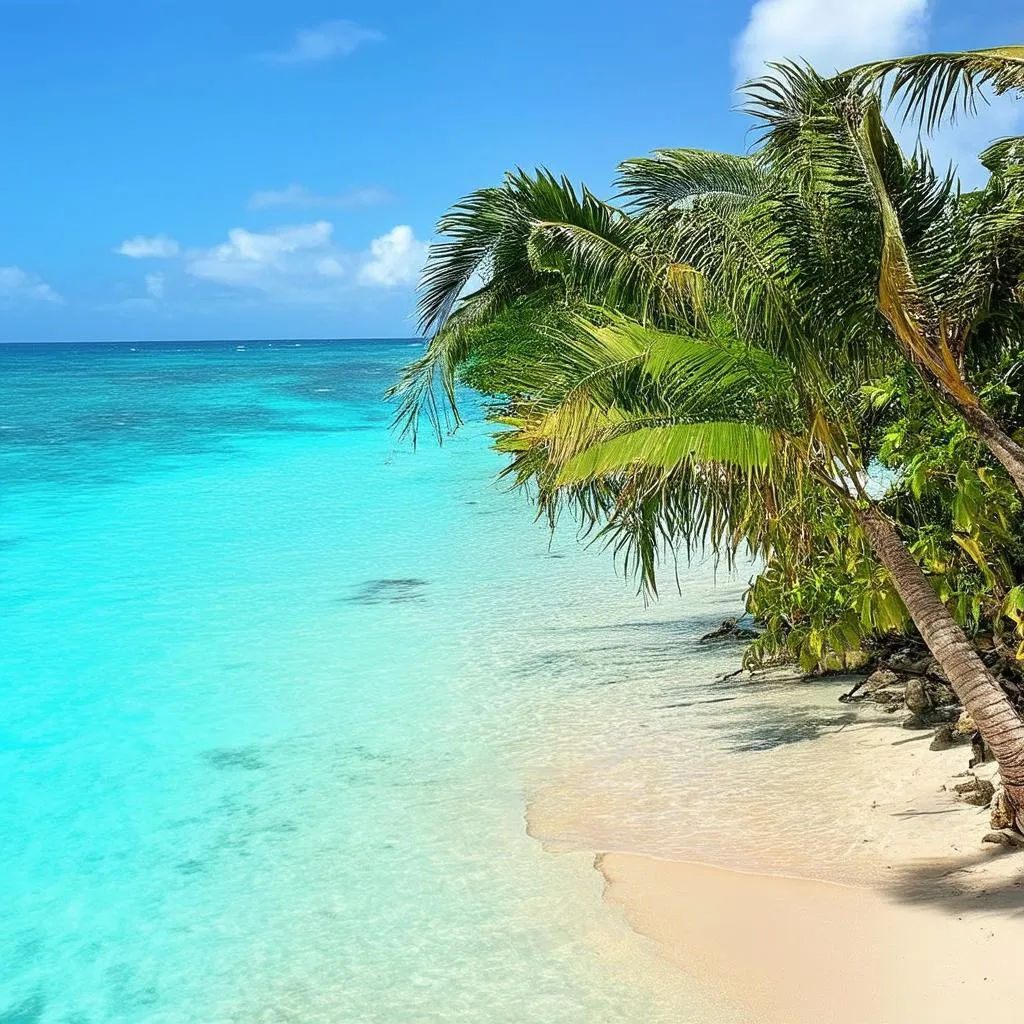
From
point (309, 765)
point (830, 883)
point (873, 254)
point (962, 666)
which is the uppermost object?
point (873, 254)

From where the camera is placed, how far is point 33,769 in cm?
766

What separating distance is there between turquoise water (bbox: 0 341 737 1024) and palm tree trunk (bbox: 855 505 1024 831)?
1.63 metres

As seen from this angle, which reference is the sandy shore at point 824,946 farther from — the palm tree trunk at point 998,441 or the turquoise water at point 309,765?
the palm tree trunk at point 998,441

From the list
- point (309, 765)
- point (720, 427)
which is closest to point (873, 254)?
point (720, 427)

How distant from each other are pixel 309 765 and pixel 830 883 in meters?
3.51

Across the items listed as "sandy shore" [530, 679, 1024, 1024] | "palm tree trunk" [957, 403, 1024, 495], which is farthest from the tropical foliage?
"sandy shore" [530, 679, 1024, 1024]

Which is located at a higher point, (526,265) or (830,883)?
(526,265)

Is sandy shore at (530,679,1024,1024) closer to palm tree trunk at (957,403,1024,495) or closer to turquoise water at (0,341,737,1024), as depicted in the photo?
turquoise water at (0,341,737,1024)

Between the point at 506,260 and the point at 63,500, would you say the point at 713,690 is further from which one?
the point at 63,500

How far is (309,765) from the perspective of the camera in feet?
24.1

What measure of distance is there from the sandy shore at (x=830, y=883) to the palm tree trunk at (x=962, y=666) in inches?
16.2

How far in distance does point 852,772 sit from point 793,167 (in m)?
3.35

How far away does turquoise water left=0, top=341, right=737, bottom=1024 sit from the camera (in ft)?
15.8

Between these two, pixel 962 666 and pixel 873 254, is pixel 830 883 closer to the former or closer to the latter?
pixel 962 666
